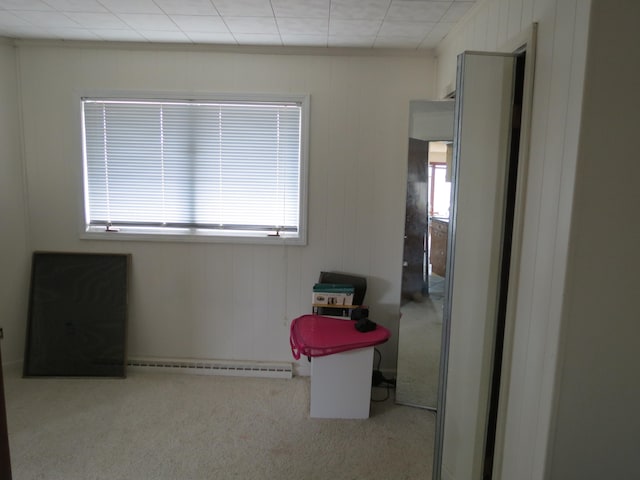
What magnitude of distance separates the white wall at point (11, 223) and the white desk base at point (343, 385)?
230 cm

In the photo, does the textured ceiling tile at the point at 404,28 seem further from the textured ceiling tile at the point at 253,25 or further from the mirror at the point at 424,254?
the textured ceiling tile at the point at 253,25

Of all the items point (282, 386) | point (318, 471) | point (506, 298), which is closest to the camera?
point (506, 298)

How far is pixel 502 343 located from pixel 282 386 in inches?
67.1

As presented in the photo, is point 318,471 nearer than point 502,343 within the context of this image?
No

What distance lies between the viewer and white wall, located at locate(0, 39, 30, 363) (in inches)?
107

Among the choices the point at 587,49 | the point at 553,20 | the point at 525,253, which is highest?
the point at 553,20

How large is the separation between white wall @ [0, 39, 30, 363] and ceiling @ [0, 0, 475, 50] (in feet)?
1.12

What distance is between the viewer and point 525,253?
1454mm

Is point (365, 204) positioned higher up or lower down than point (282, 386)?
higher up

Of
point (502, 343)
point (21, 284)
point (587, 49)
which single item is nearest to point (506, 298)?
point (502, 343)

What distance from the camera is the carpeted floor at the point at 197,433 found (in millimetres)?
1970

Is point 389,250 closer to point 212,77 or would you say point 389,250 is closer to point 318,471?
point 318,471

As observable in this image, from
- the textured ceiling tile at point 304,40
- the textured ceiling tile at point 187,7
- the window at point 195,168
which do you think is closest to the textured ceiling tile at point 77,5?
the textured ceiling tile at point 187,7

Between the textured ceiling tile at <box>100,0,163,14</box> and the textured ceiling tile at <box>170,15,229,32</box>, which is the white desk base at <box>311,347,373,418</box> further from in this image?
the textured ceiling tile at <box>100,0,163,14</box>
